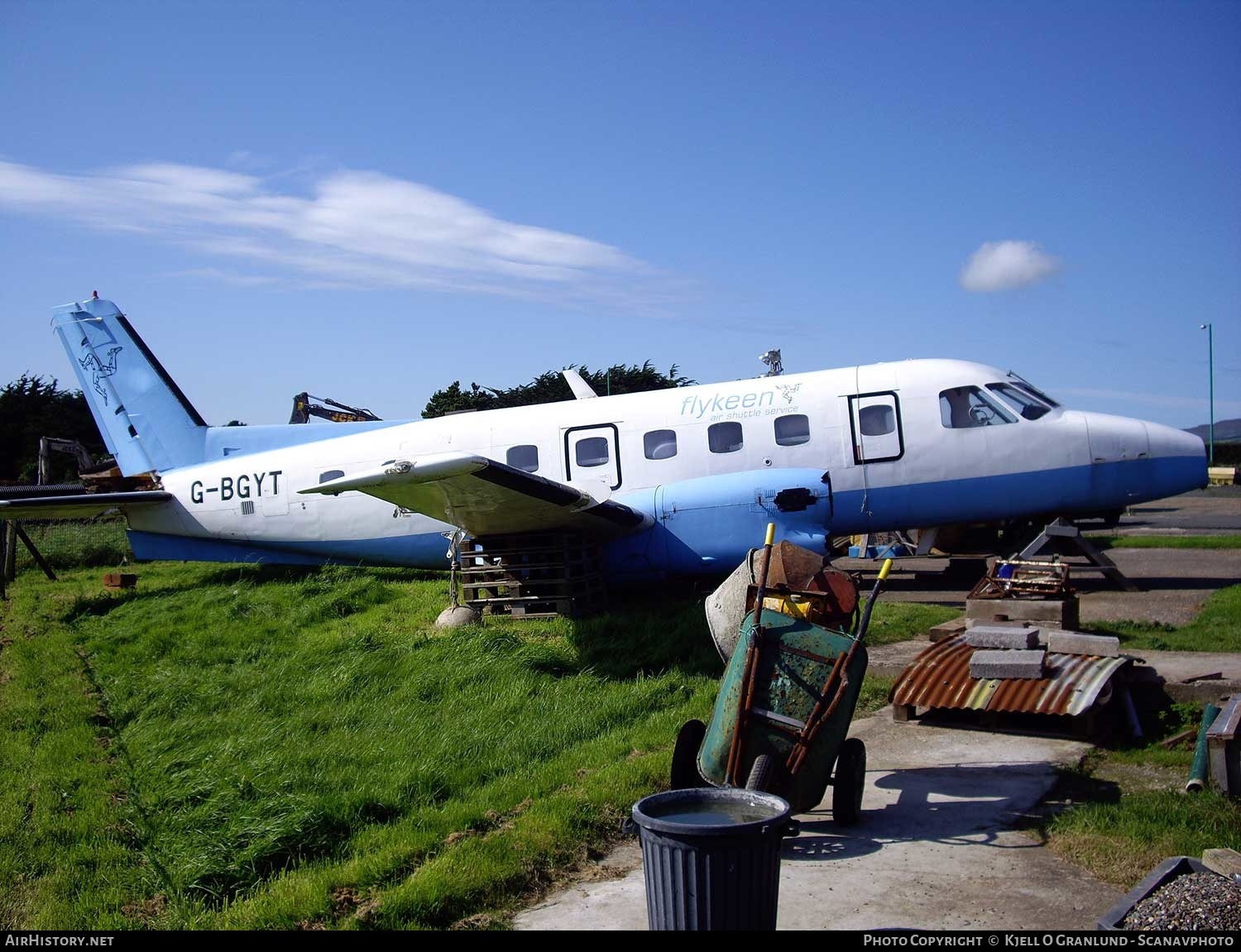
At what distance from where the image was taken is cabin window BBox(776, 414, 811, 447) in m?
12.9

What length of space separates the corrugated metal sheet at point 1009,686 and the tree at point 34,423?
44960 mm

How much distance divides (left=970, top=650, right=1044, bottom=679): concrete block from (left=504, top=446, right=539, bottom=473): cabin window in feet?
24.2

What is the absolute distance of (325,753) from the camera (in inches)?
298

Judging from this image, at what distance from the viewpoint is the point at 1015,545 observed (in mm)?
17766

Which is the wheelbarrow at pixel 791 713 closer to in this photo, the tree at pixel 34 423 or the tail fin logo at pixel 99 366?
the tail fin logo at pixel 99 366

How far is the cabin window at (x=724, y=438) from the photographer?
13023 mm

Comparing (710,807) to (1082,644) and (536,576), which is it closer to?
(1082,644)

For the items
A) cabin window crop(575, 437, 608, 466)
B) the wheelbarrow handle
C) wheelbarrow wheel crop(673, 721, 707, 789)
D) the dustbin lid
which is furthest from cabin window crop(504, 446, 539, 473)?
the dustbin lid

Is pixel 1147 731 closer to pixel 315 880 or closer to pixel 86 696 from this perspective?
pixel 315 880

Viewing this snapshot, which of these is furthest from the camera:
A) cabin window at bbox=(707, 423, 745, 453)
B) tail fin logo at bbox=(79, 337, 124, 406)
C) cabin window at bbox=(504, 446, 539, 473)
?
tail fin logo at bbox=(79, 337, 124, 406)

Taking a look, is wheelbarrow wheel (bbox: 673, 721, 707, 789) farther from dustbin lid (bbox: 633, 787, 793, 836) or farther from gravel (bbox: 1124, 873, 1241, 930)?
gravel (bbox: 1124, 873, 1241, 930)

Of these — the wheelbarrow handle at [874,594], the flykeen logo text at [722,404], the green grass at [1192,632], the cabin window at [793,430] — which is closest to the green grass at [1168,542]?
the green grass at [1192,632]

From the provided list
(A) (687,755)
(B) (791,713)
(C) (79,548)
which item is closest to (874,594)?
(B) (791,713)

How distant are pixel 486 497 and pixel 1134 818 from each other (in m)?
7.12
